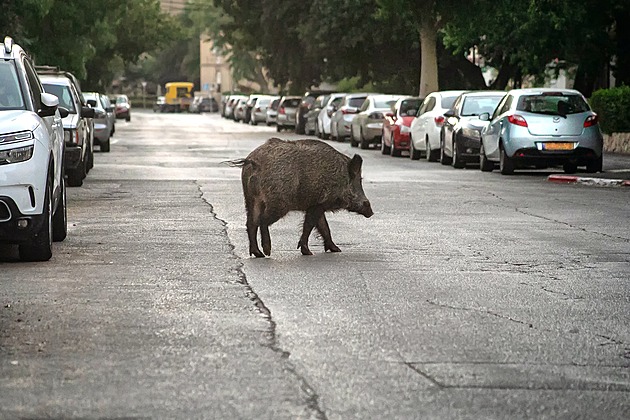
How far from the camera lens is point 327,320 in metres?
9.34

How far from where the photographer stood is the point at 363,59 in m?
61.0

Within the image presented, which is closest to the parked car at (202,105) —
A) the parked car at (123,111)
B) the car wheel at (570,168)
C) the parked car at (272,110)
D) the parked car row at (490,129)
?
the parked car at (123,111)

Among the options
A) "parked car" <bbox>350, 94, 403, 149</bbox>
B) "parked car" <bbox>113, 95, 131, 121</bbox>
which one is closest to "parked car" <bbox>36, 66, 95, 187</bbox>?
"parked car" <bbox>350, 94, 403, 149</bbox>

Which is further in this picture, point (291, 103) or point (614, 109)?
point (291, 103)

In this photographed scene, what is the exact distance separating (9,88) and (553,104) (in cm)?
1615

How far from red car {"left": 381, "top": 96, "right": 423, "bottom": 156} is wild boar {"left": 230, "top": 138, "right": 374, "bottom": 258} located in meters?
23.6

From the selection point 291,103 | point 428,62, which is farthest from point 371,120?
point 291,103

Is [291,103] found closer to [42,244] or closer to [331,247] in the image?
[331,247]

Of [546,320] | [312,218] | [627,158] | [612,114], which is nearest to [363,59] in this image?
[612,114]

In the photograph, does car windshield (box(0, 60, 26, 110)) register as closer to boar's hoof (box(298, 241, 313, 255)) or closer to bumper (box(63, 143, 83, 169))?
boar's hoof (box(298, 241, 313, 255))

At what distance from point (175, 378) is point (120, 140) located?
4321 centimetres

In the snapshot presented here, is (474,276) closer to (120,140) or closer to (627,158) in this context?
(627,158)

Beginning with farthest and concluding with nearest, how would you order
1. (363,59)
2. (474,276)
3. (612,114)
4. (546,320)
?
(363,59), (612,114), (474,276), (546,320)

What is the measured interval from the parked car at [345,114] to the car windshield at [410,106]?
888 centimetres
